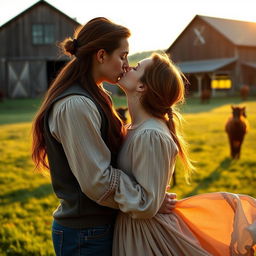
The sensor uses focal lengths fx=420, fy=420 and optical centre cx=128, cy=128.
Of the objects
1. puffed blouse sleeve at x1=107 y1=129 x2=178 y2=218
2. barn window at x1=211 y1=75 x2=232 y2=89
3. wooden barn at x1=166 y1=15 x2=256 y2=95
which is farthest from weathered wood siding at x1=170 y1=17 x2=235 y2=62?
puffed blouse sleeve at x1=107 y1=129 x2=178 y2=218

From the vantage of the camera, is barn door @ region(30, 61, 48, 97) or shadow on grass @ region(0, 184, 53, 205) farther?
barn door @ region(30, 61, 48, 97)

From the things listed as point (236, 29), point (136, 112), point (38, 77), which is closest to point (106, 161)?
Result: point (136, 112)

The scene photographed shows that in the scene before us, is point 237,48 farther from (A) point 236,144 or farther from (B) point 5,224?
(B) point 5,224

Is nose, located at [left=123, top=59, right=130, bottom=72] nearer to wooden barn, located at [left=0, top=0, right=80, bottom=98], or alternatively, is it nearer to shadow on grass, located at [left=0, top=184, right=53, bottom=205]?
shadow on grass, located at [left=0, top=184, right=53, bottom=205]

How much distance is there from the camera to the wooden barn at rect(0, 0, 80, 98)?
33.2 m

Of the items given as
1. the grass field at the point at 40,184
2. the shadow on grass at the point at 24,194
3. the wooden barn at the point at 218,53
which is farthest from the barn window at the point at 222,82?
the shadow on grass at the point at 24,194

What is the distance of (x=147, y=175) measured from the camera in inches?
91.7

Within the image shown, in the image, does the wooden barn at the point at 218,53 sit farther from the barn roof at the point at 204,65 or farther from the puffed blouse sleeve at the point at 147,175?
the puffed blouse sleeve at the point at 147,175

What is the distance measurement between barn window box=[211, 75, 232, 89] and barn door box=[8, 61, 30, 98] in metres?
19.3

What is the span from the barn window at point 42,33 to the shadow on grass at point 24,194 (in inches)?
1065

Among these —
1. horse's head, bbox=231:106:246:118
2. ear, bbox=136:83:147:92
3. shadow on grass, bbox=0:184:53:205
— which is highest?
ear, bbox=136:83:147:92

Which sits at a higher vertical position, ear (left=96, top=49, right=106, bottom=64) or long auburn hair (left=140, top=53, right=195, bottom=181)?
ear (left=96, top=49, right=106, bottom=64)

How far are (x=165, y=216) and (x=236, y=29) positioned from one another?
46.3 m

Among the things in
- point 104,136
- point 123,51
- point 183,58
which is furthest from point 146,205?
point 183,58
